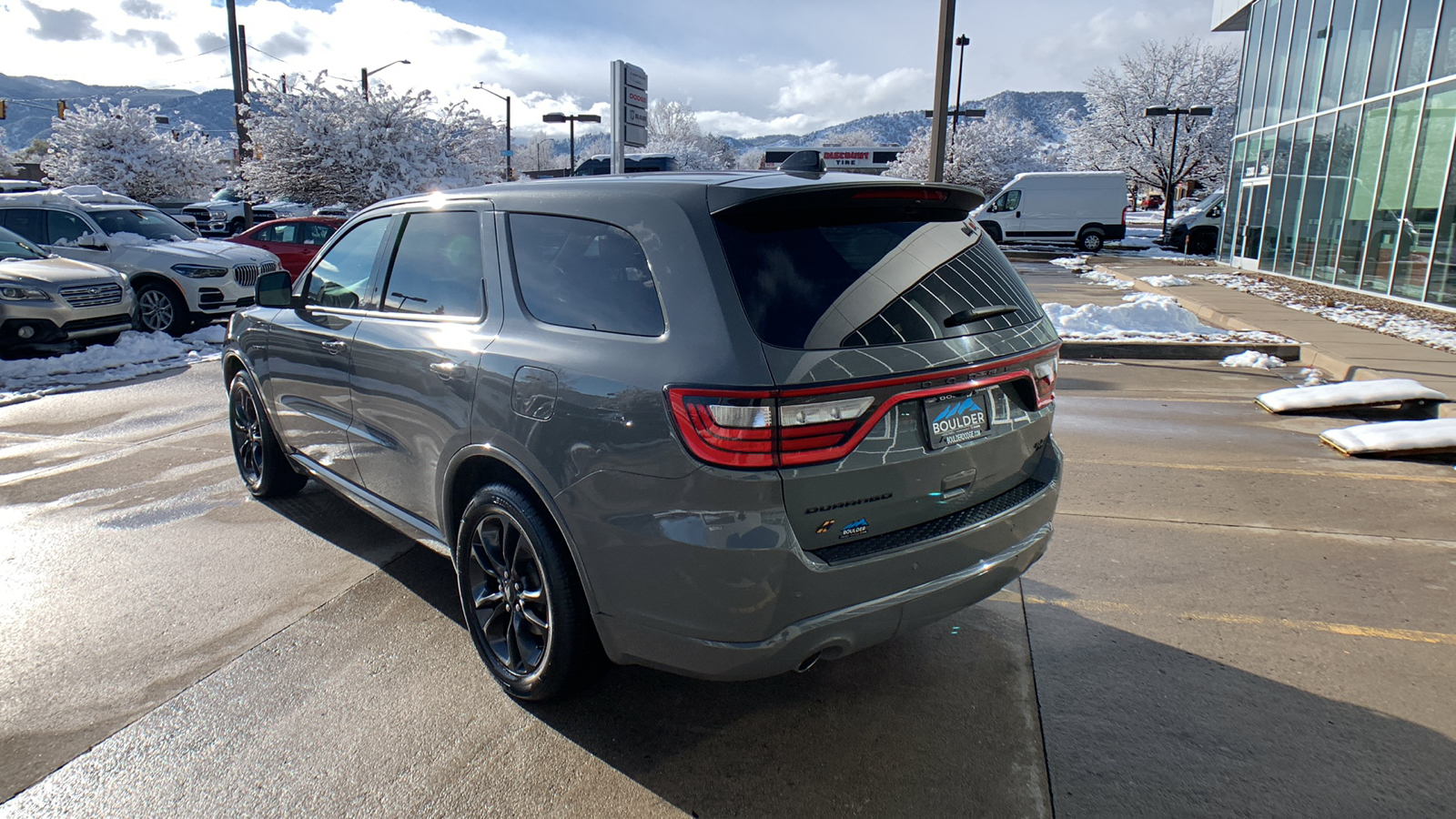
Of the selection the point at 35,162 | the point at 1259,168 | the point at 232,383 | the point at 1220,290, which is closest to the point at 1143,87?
the point at 1259,168

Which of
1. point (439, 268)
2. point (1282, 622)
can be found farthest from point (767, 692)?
point (1282, 622)

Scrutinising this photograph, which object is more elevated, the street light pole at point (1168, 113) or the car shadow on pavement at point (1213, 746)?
the street light pole at point (1168, 113)

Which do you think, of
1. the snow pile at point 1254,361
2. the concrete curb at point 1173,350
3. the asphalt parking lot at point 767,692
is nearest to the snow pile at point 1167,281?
the concrete curb at point 1173,350

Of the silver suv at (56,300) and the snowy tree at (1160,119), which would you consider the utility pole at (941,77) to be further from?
the snowy tree at (1160,119)

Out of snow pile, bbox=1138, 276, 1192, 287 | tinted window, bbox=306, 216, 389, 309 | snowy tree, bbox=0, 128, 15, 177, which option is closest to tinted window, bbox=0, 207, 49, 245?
tinted window, bbox=306, 216, 389, 309

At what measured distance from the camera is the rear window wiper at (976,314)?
9.05 feet

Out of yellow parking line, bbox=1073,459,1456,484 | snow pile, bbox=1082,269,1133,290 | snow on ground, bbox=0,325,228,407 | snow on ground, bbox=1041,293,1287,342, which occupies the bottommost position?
snow on ground, bbox=0,325,228,407

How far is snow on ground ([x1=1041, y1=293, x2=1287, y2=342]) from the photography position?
35.9ft

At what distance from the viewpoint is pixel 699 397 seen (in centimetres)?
235

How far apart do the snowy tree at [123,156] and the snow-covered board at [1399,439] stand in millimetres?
35402

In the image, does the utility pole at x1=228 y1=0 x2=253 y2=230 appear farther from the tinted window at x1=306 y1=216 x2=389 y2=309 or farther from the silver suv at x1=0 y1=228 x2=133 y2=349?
the tinted window at x1=306 y1=216 x2=389 y2=309

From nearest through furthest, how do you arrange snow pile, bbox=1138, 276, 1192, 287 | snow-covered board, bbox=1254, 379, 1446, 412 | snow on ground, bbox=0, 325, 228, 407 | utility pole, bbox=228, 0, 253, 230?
snow-covered board, bbox=1254, 379, 1446, 412 → snow on ground, bbox=0, 325, 228, 407 → snow pile, bbox=1138, 276, 1192, 287 → utility pole, bbox=228, 0, 253, 230

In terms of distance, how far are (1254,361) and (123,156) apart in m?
35.2

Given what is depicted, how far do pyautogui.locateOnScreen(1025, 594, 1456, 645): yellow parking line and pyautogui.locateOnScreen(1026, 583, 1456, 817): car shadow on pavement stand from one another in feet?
1.19
